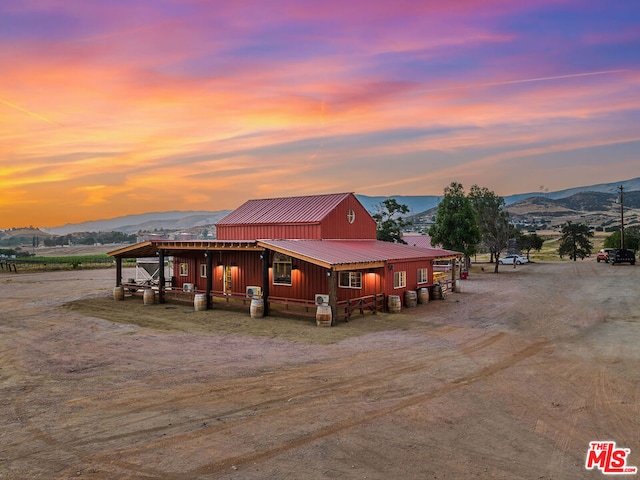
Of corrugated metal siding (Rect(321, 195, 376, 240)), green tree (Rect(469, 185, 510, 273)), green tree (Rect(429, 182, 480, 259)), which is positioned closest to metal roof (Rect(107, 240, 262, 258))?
corrugated metal siding (Rect(321, 195, 376, 240))

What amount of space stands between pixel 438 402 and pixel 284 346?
6.86 metres

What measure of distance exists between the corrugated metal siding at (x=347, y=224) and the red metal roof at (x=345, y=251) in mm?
619

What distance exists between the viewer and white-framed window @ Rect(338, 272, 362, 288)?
75.3 feet

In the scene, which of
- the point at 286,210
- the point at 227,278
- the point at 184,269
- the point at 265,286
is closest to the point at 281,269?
the point at 265,286

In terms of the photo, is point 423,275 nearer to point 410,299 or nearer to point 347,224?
point 410,299

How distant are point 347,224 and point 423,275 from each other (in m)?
5.88

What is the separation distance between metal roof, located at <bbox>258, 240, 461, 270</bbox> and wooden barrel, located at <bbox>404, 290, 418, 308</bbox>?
76.7 inches

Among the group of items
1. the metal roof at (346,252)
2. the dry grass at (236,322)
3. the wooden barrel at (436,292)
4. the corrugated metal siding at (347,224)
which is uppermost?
the corrugated metal siding at (347,224)

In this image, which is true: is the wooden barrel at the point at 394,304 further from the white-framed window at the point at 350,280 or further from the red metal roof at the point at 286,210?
the red metal roof at the point at 286,210

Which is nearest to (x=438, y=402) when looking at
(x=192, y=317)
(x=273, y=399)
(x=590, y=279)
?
(x=273, y=399)

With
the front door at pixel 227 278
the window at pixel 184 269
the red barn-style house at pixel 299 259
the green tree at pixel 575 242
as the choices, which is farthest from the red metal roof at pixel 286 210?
the green tree at pixel 575 242

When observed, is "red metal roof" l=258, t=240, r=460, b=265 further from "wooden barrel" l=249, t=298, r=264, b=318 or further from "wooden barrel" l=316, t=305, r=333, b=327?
"wooden barrel" l=249, t=298, r=264, b=318

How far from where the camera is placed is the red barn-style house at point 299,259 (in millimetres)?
21797

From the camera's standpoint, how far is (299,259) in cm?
2197
